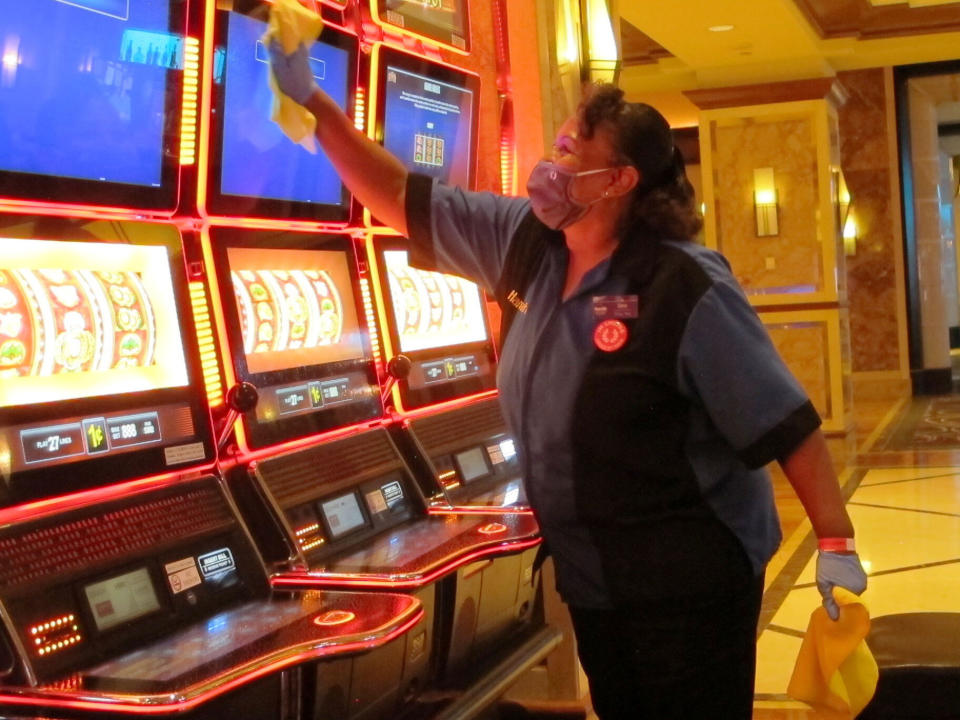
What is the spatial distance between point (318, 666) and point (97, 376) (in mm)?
624

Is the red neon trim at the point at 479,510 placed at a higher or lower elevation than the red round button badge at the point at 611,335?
lower

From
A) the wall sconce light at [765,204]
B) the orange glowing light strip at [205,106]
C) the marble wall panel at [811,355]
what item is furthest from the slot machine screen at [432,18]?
the wall sconce light at [765,204]

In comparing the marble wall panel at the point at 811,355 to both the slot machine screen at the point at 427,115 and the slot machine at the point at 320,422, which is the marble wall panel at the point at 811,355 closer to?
the slot machine screen at the point at 427,115

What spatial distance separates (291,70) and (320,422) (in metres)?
0.80

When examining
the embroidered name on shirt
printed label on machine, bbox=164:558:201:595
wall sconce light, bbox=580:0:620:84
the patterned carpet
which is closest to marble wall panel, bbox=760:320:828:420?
the patterned carpet

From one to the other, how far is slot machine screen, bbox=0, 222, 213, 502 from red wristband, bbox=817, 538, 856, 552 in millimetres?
1070

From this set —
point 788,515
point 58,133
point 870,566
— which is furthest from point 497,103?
point 788,515

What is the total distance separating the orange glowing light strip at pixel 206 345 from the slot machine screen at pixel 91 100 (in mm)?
172

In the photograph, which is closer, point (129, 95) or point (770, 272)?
point (129, 95)

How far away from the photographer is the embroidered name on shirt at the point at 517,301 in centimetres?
203

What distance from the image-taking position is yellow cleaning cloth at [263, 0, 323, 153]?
1947 mm

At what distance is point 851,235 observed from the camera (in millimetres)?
12062

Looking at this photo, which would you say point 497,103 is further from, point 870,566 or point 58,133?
point 870,566

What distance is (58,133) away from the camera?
74.4 inches
